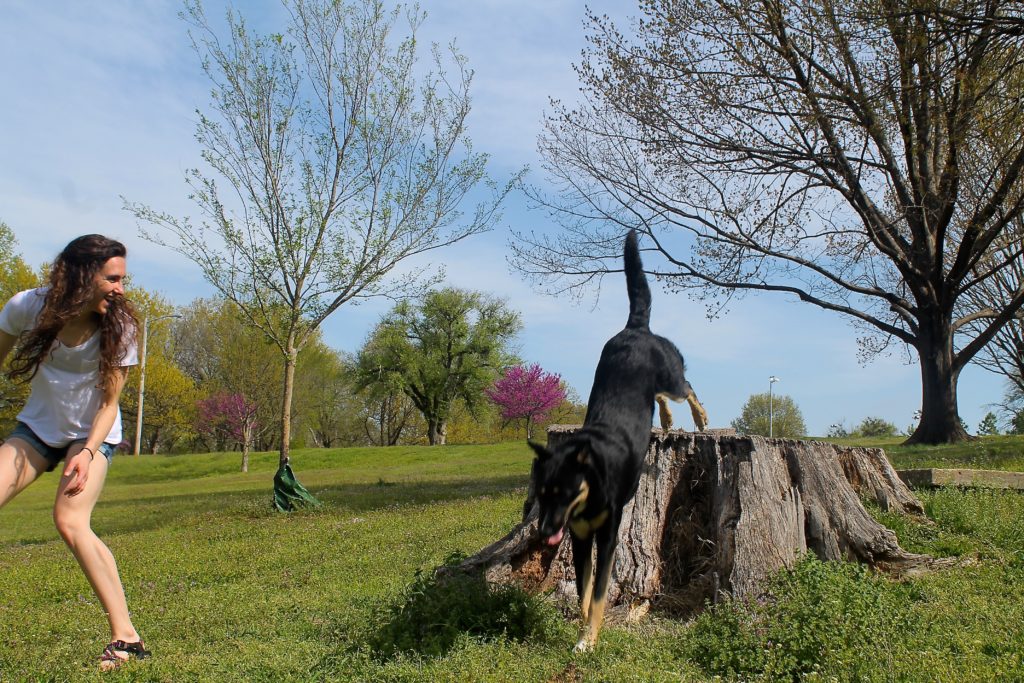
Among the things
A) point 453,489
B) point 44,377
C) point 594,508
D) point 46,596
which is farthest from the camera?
point 453,489

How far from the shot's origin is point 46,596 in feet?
25.6

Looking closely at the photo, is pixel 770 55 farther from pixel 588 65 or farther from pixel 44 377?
pixel 44 377

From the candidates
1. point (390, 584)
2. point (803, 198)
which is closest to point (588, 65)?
point (803, 198)

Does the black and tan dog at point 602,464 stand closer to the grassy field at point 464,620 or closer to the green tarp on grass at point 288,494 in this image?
the grassy field at point 464,620

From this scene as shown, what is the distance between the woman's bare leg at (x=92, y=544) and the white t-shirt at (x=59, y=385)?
0.15 m

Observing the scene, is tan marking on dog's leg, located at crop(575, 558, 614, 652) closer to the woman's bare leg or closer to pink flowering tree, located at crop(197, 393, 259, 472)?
the woman's bare leg

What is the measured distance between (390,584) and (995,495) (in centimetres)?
628

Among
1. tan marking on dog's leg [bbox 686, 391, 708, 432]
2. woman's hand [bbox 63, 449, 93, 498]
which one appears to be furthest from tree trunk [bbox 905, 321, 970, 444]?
woman's hand [bbox 63, 449, 93, 498]

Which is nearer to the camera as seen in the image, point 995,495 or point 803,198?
point 995,495

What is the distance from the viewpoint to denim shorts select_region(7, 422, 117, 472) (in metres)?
4.41

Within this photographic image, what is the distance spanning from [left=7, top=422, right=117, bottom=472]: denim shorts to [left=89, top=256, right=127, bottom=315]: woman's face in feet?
2.57

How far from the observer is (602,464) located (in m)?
4.79

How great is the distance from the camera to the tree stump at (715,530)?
5629 mm

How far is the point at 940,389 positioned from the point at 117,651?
1970cm
